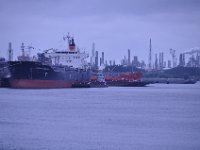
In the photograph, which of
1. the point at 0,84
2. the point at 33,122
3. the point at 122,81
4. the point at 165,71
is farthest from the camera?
the point at 165,71

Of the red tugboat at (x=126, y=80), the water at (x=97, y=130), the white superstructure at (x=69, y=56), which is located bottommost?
the water at (x=97, y=130)

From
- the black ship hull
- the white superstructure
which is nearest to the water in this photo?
the black ship hull

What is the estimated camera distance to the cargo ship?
45.2 metres

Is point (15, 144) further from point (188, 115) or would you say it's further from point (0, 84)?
point (0, 84)

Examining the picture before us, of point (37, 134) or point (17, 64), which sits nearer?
point (37, 134)

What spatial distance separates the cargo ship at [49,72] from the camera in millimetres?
45188

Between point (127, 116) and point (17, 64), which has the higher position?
point (17, 64)

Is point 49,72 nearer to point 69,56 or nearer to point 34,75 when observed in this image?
point 34,75

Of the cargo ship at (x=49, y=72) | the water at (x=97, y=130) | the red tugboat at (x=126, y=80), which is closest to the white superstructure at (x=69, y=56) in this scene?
the cargo ship at (x=49, y=72)

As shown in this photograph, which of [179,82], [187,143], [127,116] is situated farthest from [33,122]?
[179,82]

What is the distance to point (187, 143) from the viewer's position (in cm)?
1744

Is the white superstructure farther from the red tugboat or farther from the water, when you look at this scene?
the water

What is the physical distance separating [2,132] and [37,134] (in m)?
1.55

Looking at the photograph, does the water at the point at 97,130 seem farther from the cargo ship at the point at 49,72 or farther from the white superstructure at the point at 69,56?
the white superstructure at the point at 69,56
